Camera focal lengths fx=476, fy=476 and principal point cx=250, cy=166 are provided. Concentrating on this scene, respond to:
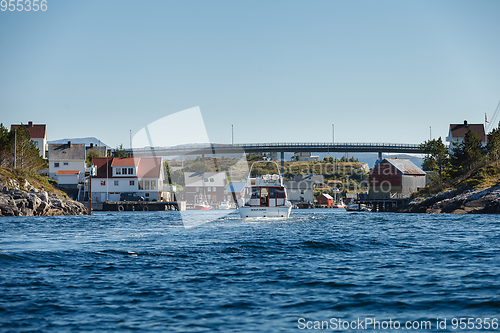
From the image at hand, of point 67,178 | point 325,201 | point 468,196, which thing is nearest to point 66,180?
point 67,178

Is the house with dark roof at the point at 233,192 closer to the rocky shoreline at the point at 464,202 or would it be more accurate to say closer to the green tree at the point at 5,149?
the rocky shoreline at the point at 464,202

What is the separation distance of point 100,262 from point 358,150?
142 meters

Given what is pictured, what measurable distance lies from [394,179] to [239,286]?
7985 centimetres

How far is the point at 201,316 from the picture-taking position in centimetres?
867

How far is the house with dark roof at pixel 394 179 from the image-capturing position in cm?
8488

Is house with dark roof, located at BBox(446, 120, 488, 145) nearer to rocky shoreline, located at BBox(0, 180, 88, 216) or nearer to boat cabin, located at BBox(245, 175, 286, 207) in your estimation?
boat cabin, located at BBox(245, 175, 286, 207)

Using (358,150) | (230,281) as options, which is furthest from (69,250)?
(358,150)

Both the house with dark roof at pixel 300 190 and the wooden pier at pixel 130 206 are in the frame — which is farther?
the house with dark roof at pixel 300 190

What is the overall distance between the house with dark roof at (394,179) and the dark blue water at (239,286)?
6853 cm

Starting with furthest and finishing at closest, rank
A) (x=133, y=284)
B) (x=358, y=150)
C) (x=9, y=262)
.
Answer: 1. (x=358, y=150)
2. (x=9, y=262)
3. (x=133, y=284)

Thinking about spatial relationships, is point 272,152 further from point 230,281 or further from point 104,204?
point 230,281

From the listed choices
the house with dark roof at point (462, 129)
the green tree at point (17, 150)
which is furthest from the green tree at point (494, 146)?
the green tree at point (17, 150)

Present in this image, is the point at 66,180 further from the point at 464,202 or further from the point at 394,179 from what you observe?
the point at 464,202

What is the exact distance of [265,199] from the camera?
42531mm
